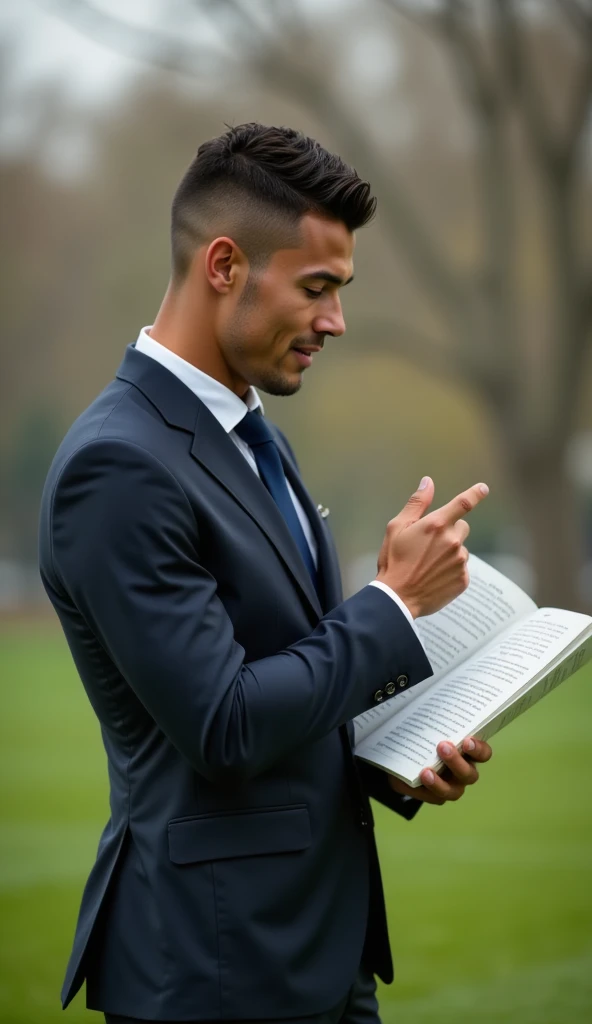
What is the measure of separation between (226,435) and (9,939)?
3.51m

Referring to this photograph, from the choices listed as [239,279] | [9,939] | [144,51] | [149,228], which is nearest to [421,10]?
[144,51]

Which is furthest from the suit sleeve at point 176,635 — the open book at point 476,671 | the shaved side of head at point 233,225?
the shaved side of head at point 233,225

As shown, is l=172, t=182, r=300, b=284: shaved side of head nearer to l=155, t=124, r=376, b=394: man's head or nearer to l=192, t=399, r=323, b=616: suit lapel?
l=155, t=124, r=376, b=394: man's head

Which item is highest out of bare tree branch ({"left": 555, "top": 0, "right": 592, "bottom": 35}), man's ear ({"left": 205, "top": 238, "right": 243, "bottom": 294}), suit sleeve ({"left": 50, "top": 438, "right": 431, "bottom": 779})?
bare tree branch ({"left": 555, "top": 0, "right": 592, "bottom": 35})

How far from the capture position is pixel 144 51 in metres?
17.8

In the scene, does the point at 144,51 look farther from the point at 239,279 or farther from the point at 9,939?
the point at 239,279

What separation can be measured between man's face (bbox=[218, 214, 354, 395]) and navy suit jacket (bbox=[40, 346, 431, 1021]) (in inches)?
5.2

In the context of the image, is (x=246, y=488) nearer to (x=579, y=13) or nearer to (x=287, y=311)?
(x=287, y=311)

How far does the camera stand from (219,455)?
2.03m

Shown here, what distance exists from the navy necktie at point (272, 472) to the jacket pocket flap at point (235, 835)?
1.37 feet

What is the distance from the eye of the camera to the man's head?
82.7 inches

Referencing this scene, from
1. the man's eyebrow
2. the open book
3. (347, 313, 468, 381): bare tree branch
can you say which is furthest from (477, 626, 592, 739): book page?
(347, 313, 468, 381): bare tree branch

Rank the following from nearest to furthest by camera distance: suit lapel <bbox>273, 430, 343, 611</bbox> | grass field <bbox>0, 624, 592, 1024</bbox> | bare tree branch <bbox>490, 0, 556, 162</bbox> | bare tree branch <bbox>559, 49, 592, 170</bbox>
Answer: suit lapel <bbox>273, 430, 343, 611</bbox>
grass field <bbox>0, 624, 592, 1024</bbox>
bare tree branch <bbox>490, 0, 556, 162</bbox>
bare tree branch <bbox>559, 49, 592, 170</bbox>

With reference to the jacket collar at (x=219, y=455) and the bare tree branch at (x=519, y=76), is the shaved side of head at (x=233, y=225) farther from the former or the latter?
the bare tree branch at (x=519, y=76)
